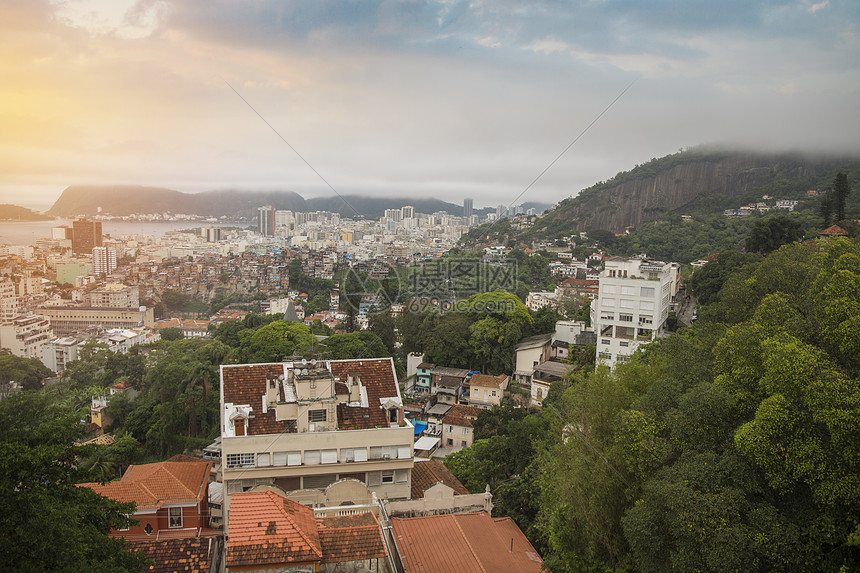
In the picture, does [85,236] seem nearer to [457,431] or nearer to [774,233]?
[457,431]

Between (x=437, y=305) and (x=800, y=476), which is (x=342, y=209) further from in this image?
(x=800, y=476)

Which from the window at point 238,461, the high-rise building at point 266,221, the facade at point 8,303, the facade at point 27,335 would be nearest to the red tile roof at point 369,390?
the window at point 238,461

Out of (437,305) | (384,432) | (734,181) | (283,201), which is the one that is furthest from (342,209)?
(384,432)

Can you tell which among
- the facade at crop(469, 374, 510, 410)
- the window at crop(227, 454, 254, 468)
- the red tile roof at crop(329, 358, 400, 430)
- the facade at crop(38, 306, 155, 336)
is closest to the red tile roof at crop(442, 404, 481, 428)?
the facade at crop(469, 374, 510, 410)

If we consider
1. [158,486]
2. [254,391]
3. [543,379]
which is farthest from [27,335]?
[543,379]

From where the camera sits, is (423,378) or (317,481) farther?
(423,378)

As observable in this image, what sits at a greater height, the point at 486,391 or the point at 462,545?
the point at 462,545

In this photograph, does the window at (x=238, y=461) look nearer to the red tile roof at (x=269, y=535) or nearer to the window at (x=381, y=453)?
the window at (x=381, y=453)
